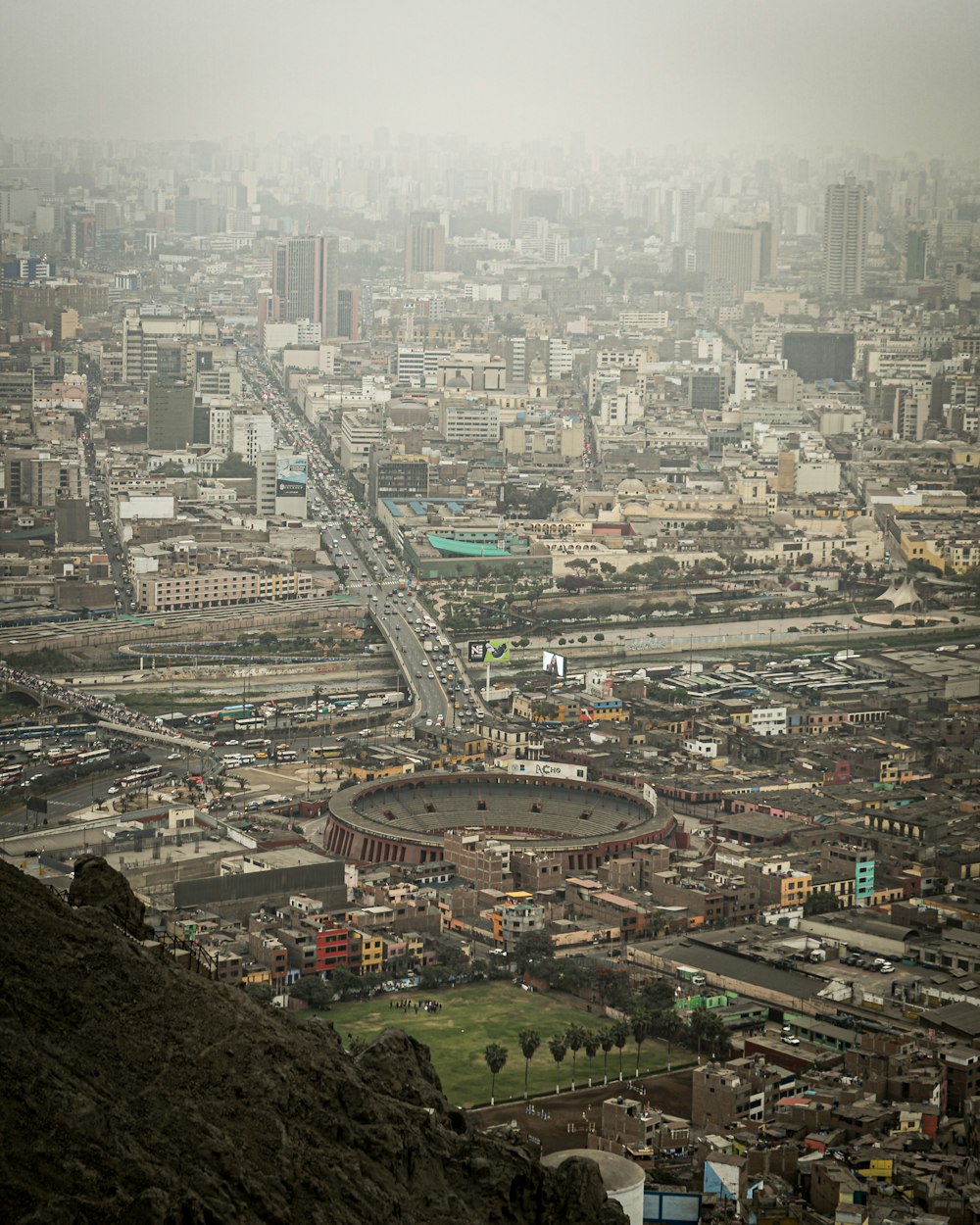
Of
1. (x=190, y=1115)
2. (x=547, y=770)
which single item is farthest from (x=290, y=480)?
(x=190, y=1115)

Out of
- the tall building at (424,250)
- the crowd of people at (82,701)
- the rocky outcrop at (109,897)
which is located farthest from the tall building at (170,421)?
the rocky outcrop at (109,897)

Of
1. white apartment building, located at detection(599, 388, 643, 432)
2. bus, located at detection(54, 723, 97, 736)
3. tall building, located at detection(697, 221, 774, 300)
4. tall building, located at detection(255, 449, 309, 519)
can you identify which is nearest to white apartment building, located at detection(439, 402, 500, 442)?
white apartment building, located at detection(599, 388, 643, 432)

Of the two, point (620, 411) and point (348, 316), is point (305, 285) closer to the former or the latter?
point (348, 316)

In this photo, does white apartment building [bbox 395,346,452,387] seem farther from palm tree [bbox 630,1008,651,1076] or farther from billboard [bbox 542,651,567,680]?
palm tree [bbox 630,1008,651,1076]

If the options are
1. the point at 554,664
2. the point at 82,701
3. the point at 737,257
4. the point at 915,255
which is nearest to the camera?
the point at 82,701

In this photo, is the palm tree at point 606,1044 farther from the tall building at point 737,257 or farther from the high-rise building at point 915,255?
the tall building at point 737,257

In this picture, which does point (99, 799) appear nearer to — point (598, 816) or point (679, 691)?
point (598, 816)
